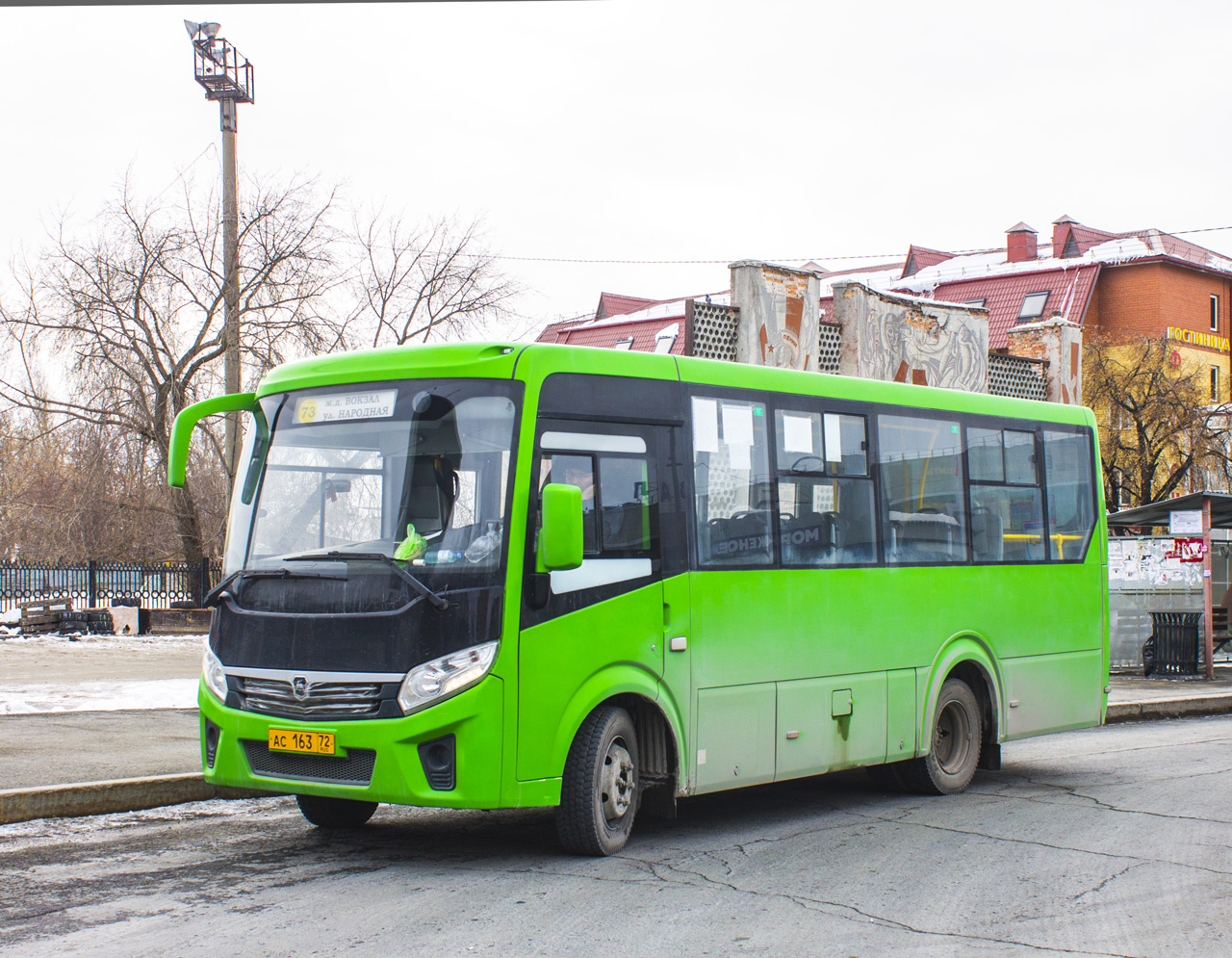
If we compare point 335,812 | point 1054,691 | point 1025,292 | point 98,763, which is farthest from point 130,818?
point 1025,292

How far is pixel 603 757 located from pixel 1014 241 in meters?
58.9

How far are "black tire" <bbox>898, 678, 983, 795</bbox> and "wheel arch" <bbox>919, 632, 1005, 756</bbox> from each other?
9 centimetres

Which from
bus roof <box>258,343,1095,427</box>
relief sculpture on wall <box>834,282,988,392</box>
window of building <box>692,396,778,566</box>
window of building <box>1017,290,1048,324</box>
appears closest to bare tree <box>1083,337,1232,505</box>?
window of building <box>1017,290,1048,324</box>

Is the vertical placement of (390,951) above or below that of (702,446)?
below

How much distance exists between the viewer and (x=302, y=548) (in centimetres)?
736

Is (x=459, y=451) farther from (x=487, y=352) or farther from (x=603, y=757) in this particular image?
(x=603, y=757)

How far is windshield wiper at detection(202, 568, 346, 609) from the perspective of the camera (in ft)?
23.5

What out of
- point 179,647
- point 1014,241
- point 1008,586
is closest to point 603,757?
point 1008,586

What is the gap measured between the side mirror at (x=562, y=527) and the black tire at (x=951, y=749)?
425cm

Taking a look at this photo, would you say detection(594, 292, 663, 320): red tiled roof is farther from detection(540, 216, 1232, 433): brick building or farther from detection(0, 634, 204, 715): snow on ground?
detection(0, 634, 204, 715): snow on ground

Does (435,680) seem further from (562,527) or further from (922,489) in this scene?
(922,489)

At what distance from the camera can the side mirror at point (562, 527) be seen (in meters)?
6.81

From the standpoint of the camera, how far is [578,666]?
726 cm

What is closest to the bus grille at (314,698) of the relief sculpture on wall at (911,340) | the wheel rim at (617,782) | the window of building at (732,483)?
the wheel rim at (617,782)
